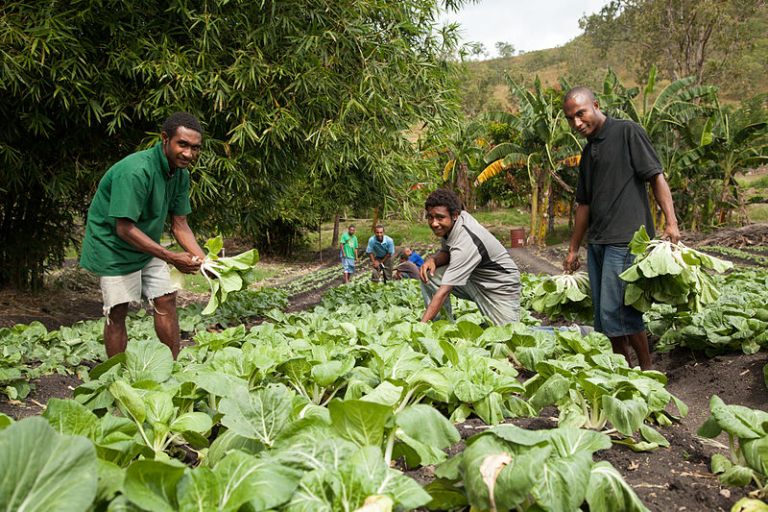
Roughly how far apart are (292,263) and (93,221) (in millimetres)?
18419

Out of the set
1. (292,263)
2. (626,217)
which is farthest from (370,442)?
(292,263)

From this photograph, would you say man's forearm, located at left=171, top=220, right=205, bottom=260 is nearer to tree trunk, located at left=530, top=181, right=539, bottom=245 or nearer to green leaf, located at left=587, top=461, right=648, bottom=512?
green leaf, located at left=587, top=461, right=648, bottom=512

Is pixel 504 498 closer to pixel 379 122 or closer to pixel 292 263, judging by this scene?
pixel 379 122

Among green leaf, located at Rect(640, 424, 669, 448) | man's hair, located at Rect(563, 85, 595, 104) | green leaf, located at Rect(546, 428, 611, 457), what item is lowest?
green leaf, located at Rect(640, 424, 669, 448)

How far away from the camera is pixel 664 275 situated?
115 inches

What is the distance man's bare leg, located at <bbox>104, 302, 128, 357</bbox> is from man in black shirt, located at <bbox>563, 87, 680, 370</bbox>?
3.13m

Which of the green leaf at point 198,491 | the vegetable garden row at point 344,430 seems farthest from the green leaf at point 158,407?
the green leaf at point 198,491

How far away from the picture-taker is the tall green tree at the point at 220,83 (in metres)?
5.03

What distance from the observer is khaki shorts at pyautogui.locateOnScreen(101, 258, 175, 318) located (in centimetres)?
323

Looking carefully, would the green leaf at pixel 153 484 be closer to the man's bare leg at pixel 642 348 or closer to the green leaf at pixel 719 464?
the green leaf at pixel 719 464

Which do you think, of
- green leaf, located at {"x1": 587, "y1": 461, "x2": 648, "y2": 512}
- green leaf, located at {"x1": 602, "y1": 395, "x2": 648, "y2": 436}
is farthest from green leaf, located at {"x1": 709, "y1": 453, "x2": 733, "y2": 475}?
green leaf, located at {"x1": 587, "y1": 461, "x2": 648, "y2": 512}

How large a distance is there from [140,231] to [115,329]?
721mm

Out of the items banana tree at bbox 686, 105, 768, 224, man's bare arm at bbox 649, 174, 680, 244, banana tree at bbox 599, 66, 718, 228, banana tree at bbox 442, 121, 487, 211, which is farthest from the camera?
banana tree at bbox 442, 121, 487, 211

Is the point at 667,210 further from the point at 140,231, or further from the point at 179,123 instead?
the point at 140,231
